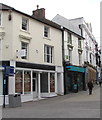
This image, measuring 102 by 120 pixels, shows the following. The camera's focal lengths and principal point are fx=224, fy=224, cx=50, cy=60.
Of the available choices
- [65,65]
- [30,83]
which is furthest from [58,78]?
[30,83]

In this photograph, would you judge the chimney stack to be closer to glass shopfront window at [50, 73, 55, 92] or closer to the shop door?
glass shopfront window at [50, 73, 55, 92]

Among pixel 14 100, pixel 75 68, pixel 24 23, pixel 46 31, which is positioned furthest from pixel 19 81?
pixel 75 68


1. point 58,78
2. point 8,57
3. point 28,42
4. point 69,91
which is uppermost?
point 28,42

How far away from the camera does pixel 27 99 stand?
19875mm

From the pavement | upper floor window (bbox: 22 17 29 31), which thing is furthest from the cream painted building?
the pavement

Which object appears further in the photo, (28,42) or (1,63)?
(28,42)

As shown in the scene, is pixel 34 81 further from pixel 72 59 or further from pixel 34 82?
pixel 72 59

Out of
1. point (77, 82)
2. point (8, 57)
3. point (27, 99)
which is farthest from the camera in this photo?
point (77, 82)

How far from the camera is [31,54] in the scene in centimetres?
2102

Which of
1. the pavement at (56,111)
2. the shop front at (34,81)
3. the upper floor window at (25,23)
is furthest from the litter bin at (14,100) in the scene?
the upper floor window at (25,23)

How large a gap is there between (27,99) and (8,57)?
13.7ft

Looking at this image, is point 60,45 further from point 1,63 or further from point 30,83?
point 1,63

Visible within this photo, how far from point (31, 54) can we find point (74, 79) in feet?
35.0

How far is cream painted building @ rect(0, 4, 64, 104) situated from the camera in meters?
18.8
